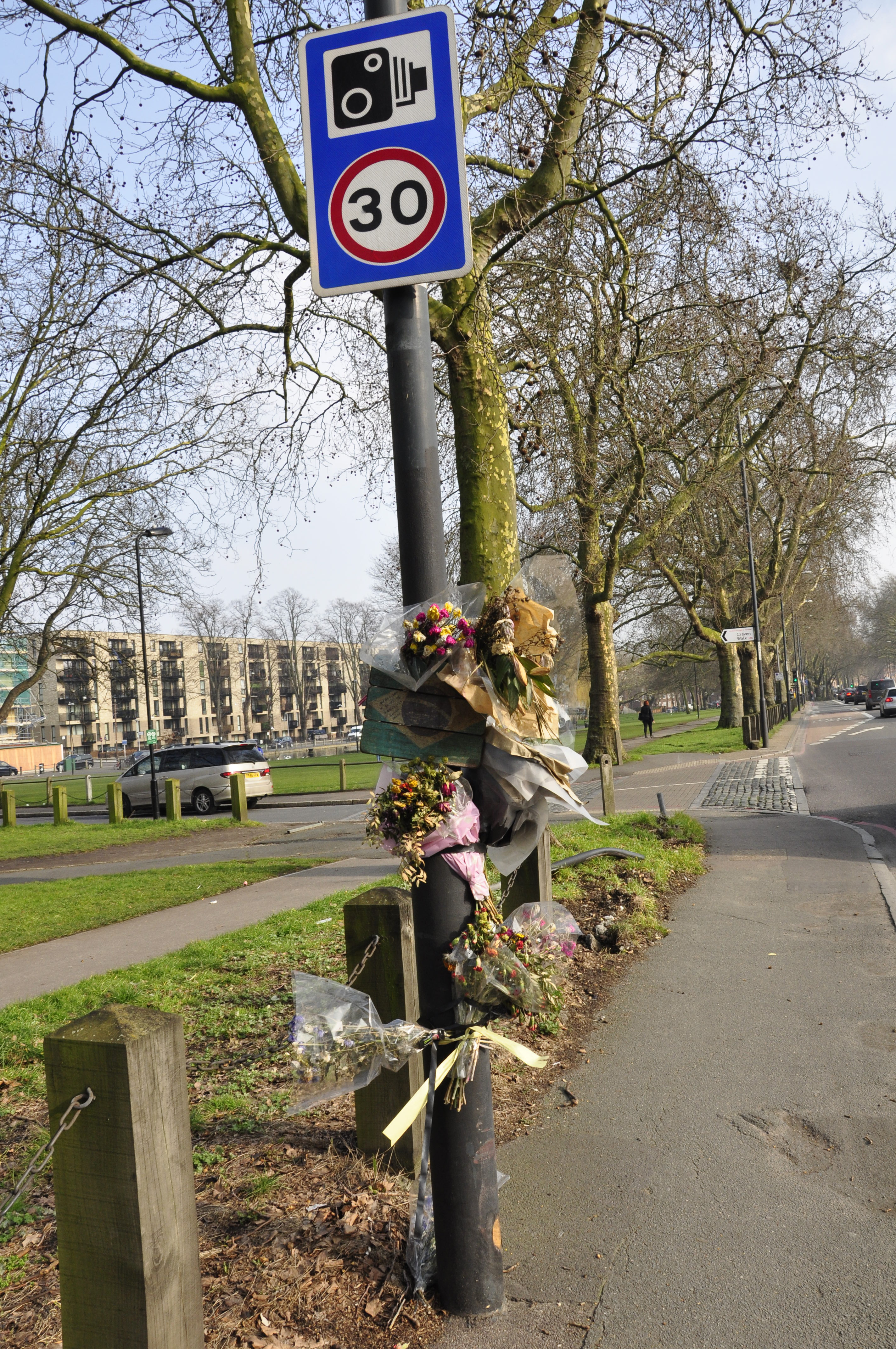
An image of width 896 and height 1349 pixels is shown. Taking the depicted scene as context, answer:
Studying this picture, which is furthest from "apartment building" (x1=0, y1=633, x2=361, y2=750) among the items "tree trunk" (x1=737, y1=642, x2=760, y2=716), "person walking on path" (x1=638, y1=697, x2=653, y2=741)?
"tree trunk" (x1=737, y1=642, x2=760, y2=716)

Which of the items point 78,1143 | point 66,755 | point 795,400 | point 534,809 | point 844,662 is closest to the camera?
point 78,1143

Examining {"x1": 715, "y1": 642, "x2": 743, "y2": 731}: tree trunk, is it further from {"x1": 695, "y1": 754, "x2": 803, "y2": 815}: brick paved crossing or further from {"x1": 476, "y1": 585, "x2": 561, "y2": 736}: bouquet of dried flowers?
{"x1": 476, "y1": 585, "x2": 561, "y2": 736}: bouquet of dried flowers

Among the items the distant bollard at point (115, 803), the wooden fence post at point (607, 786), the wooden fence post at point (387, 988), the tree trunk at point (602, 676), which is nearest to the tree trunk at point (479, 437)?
the wooden fence post at point (607, 786)

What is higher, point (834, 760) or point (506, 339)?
point (506, 339)

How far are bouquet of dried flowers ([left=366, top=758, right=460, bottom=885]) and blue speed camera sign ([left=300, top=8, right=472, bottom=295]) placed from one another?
142 cm

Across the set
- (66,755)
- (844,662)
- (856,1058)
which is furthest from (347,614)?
(856,1058)

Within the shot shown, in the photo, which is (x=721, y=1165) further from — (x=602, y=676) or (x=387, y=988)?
(x=602, y=676)

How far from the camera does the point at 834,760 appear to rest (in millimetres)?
24938

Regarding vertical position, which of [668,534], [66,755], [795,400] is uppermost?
[795,400]

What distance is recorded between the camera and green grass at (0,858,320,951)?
9484 millimetres

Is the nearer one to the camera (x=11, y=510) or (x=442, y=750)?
(x=442, y=750)

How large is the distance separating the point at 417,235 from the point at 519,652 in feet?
4.11

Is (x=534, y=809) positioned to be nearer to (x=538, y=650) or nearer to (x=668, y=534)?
(x=538, y=650)

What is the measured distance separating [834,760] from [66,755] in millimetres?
94106
